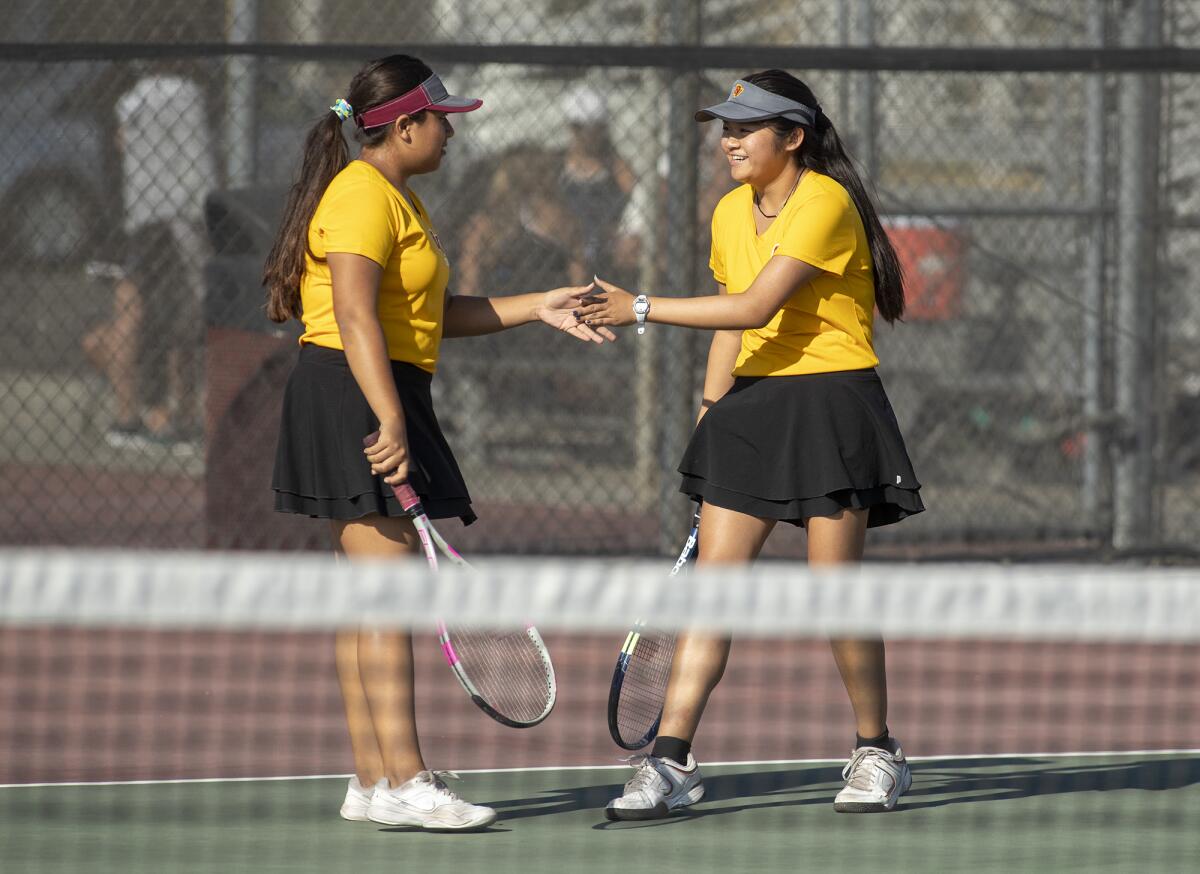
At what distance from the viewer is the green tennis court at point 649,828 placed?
3789mm

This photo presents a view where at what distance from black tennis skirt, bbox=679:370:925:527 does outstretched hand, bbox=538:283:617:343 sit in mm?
337

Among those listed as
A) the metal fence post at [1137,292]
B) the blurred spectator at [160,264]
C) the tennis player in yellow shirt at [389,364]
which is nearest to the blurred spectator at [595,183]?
the blurred spectator at [160,264]

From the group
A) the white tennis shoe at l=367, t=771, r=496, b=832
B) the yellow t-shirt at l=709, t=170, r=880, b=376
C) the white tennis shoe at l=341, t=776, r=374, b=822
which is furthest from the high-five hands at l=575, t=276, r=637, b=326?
the white tennis shoe at l=341, t=776, r=374, b=822

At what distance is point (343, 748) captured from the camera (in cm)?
505

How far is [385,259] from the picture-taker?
3850 mm

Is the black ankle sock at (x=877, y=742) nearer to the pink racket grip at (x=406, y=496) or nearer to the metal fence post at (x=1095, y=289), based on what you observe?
the pink racket grip at (x=406, y=496)

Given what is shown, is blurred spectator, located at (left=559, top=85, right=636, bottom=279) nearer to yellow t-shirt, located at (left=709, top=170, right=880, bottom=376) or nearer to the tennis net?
the tennis net

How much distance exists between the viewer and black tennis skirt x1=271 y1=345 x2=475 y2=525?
391cm

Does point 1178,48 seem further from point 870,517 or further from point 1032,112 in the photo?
point 870,517

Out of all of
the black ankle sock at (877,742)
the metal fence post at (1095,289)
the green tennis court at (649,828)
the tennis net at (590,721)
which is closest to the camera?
the tennis net at (590,721)

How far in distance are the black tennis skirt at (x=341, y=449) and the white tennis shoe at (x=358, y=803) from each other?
1.95ft

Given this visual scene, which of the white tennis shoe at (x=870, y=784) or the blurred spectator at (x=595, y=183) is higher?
the blurred spectator at (x=595, y=183)

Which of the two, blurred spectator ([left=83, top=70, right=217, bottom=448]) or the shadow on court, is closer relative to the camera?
the shadow on court

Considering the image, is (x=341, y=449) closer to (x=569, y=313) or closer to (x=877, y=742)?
(x=569, y=313)
